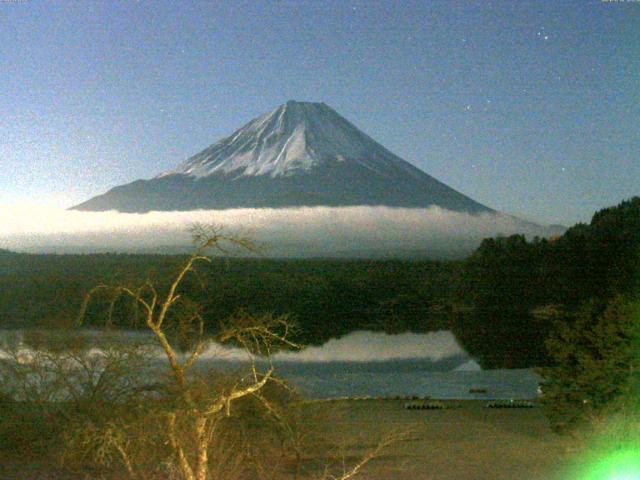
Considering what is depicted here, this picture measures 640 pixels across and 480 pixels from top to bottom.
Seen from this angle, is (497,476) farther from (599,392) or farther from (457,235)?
(457,235)

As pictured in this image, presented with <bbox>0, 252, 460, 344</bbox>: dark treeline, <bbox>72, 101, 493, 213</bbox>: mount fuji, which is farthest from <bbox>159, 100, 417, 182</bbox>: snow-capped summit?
<bbox>0, 252, 460, 344</bbox>: dark treeline

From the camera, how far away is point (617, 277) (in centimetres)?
3272

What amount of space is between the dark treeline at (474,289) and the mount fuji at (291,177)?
1594 cm

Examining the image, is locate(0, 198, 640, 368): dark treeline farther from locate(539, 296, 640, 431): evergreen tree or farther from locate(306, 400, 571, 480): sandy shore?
locate(539, 296, 640, 431): evergreen tree

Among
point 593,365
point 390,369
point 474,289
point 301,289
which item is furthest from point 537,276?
point 593,365

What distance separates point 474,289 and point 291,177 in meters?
28.0

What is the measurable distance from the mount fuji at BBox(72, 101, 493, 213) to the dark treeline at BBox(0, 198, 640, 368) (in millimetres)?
15944

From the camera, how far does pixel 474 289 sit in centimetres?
3884

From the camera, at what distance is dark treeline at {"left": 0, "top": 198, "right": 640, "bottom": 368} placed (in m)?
31.3

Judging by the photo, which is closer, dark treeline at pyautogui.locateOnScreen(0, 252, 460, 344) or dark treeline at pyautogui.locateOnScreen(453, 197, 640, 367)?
dark treeline at pyautogui.locateOnScreen(0, 252, 460, 344)

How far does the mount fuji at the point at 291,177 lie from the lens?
60125 mm

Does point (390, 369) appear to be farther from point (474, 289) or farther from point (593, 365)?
point (593, 365)

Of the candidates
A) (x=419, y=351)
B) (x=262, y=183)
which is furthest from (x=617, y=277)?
(x=262, y=183)

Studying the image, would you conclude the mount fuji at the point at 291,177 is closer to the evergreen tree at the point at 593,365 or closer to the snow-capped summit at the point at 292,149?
the snow-capped summit at the point at 292,149
